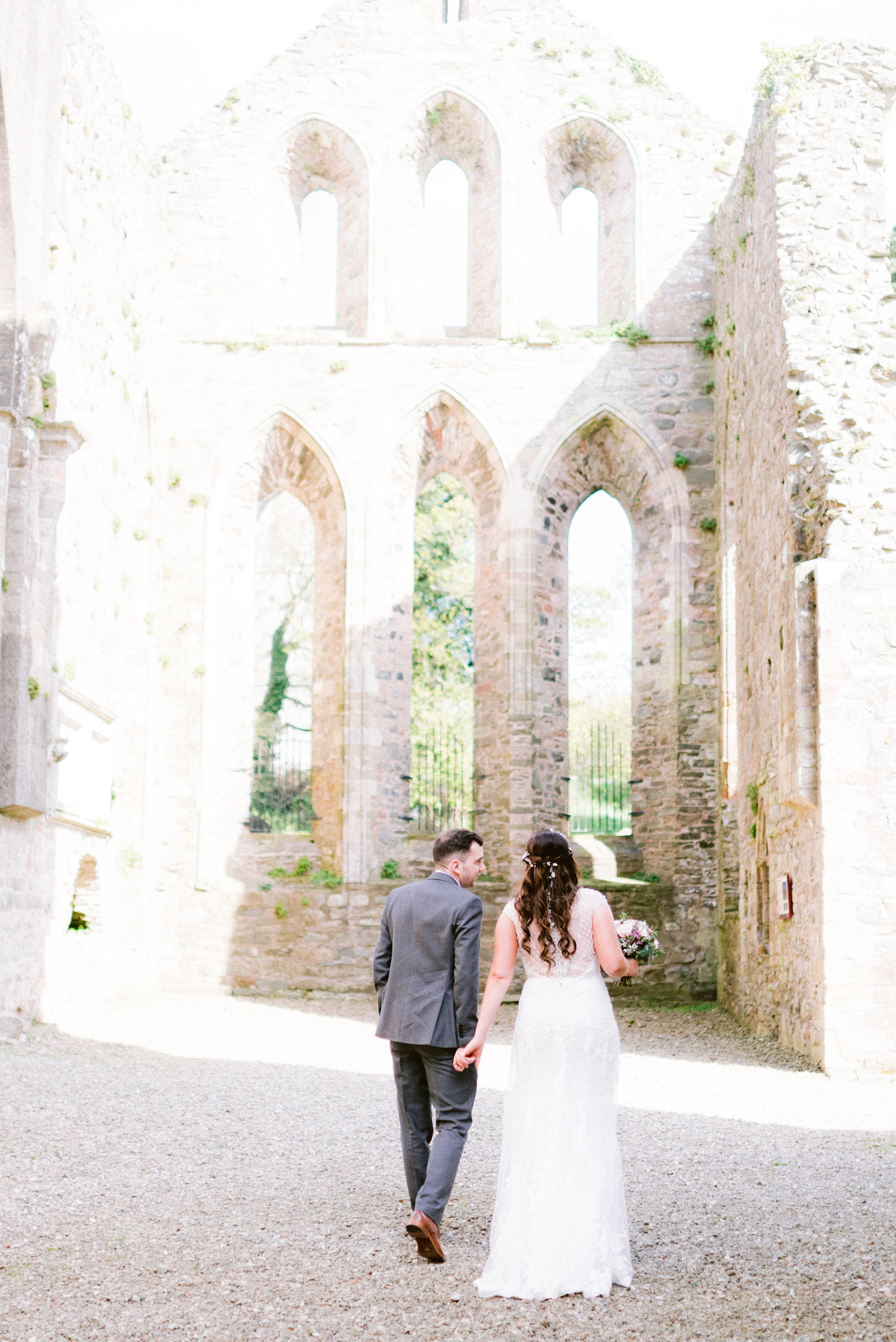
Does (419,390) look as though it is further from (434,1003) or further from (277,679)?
(434,1003)

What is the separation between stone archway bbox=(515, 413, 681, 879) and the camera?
13625 mm

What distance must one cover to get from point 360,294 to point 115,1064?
937cm

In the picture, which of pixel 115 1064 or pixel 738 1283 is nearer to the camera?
pixel 738 1283

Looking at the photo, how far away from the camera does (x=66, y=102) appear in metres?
10.3

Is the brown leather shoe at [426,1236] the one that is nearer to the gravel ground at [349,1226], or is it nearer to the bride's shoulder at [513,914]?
the gravel ground at [349,1226]

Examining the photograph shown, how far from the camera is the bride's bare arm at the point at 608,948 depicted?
3.65 m

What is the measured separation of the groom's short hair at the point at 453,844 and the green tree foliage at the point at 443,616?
43.0ft

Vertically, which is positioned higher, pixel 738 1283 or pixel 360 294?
pixel 360 294

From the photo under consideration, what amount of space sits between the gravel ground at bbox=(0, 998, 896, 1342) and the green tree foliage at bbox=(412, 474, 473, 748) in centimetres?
1065

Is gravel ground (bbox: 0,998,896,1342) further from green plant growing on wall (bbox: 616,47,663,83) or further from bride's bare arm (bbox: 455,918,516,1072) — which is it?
green plant growing on wall (bbox: 616,47,663,83)

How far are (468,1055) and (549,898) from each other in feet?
1.80

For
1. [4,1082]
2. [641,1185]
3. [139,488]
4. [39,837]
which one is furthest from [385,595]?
[641,1185]

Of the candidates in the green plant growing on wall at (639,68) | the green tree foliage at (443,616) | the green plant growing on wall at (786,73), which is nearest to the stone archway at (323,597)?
the green tree foliage at (443,616)

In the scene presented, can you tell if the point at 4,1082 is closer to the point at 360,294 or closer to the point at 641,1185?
the point at 641,1185
